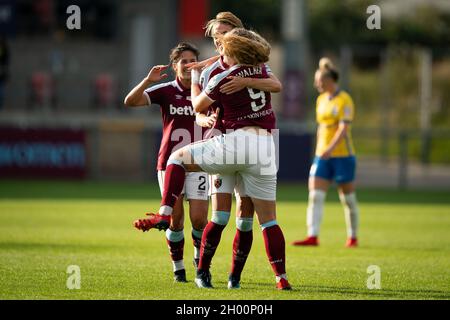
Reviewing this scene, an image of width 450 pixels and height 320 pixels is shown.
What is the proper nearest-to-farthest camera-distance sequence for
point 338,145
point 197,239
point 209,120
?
point 209,120, point 197,239, point 338,145

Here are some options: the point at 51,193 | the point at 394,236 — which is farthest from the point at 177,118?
the point at 51,193

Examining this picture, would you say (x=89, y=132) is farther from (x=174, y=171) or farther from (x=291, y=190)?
(x=174, y=171)

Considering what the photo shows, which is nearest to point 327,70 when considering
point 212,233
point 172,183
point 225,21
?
point 225,21

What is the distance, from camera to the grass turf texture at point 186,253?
879 centimetres

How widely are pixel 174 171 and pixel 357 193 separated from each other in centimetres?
1691

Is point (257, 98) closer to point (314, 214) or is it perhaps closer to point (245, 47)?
point (245, 47)

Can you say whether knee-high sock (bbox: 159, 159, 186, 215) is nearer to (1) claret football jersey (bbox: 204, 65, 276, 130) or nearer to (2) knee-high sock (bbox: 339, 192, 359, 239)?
(1) claret football jersey (bbox: 204, 65, 276, 130)

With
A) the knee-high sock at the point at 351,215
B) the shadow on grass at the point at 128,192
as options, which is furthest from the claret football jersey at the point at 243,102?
the shadow on grass at the point at 128,192

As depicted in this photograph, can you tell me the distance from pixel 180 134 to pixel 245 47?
1616mm

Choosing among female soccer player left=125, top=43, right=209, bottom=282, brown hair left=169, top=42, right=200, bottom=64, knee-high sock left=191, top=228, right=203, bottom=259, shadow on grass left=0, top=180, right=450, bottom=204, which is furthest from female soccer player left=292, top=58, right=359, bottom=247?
shadow on grass left=0, top=180, right=450, bottom=204

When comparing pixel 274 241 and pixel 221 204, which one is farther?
pixel 221 204

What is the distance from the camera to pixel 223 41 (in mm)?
8492

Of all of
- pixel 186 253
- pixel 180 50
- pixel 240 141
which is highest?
pixel 180 50

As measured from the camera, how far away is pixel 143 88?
Result: 9375 millimetres
